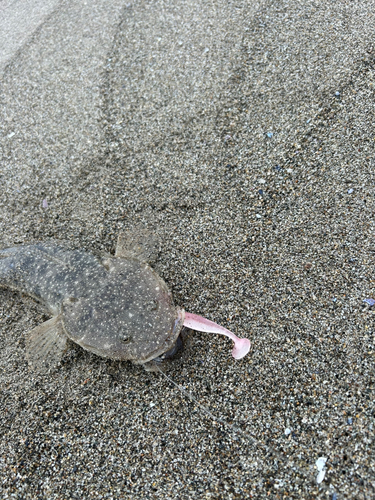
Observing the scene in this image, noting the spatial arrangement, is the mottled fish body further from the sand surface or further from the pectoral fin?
the sand surface

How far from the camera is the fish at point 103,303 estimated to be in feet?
7.66

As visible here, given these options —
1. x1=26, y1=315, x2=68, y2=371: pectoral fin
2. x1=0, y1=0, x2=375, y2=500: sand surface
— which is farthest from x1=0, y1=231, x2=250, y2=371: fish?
x1=0, y1=0, x2=375, y2=500: sand surface

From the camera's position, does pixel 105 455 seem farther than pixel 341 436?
Yes

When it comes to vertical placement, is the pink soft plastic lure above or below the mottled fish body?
below

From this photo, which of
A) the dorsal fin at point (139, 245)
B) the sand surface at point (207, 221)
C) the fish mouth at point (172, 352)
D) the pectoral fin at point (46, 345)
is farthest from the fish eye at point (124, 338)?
the dorsal fin at point (139, 245)

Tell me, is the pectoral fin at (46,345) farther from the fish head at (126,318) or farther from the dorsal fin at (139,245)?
the dorsal fin at (139,245)

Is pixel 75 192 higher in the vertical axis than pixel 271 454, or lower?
higher

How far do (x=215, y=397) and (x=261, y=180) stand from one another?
1.73 m

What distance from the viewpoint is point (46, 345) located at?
2.62 metres

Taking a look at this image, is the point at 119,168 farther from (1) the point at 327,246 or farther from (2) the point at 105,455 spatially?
(2) the point at 105,455

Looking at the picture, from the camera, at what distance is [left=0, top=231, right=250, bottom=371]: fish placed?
233cm

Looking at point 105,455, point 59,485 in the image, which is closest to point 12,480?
point 59,485

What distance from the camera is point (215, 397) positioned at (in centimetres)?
242

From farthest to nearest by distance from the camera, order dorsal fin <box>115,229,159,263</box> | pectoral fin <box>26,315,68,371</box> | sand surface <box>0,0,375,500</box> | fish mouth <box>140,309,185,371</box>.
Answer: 1. dorsal fin <box>115,229,159,263</box>
2. pectoral fin <box>26,315,68,371</box>
3. fish mouth <box>140,309,185,371</box>
4. sand surface <box>0,0,375,500</box>
